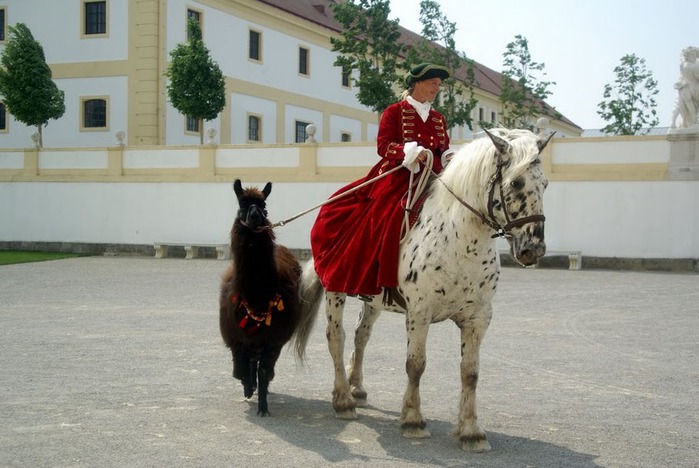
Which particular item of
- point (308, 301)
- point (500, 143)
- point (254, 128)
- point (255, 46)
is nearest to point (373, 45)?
point (255, 46)

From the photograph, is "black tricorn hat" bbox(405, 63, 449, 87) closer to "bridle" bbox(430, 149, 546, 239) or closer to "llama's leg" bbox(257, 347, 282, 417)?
"bridle" bbox(430, 149, 546, 239)

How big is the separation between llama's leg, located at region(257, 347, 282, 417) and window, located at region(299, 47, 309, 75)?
125ft

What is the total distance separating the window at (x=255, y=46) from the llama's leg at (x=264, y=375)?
34.6 metres

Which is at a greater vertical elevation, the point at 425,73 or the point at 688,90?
the point at 688,90

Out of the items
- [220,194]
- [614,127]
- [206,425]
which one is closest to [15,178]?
[220,194]

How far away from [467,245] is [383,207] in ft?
2.75

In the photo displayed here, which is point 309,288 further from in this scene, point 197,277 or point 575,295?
point 197,277

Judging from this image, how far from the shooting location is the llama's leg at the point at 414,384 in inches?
239

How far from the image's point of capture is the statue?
22938 millimetres

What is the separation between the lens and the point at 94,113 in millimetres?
36469

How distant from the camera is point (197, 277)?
66.0 ft

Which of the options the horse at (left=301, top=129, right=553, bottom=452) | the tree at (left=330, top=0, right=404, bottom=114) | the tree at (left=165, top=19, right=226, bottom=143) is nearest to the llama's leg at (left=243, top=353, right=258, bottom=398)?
the horse at (left=301, top=129, right=553, bottom=452)

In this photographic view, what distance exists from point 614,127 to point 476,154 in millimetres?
48946

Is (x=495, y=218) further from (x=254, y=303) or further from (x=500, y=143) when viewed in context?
(x=254, y=303)
